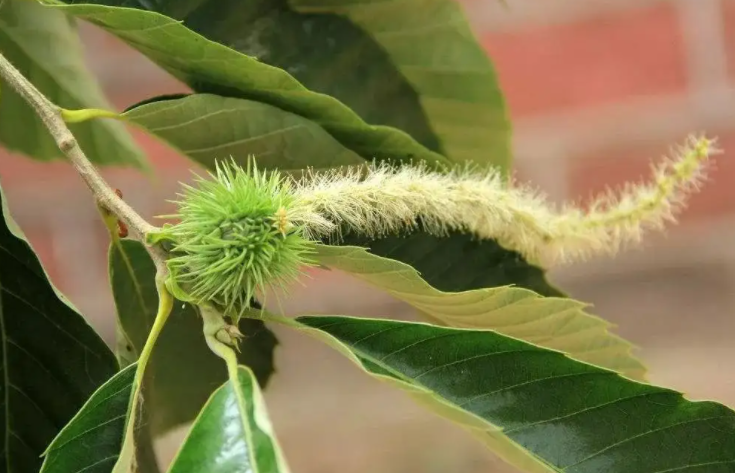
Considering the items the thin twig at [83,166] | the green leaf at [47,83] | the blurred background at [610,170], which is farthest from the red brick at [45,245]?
Answer: the thin twig at [83,166]

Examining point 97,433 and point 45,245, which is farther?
point 45,245

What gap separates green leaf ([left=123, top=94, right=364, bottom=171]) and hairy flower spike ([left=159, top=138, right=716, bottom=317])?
0.03 feet

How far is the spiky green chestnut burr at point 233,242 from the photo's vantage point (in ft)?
1.06

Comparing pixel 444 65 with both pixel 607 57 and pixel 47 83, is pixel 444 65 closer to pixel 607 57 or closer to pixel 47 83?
pixel 47 83

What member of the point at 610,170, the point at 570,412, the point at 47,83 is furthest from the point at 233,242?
the point at 610,170

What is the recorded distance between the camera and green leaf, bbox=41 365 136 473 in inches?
12.7

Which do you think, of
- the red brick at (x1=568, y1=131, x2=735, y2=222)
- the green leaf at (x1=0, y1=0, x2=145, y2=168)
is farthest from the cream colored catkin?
the red brick at (x1=568, y1=131, x2=735, y2=222)

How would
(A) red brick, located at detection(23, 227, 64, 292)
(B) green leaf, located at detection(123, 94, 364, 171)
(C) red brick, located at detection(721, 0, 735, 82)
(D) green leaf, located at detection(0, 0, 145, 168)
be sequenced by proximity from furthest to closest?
1. (A) red brick, located at detection(23, 227, 64, 292)
2. (C) red brick, located at detection(721, 0, 735, 82)
3. (D) green leaf, located at detection(0, 0, 145, 168)
4. (B) green leaf, located at detection(123, 94, 364, 171)

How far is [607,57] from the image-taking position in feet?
3.40

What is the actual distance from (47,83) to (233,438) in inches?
13.5

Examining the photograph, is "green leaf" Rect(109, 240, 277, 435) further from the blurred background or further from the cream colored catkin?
the blurred background

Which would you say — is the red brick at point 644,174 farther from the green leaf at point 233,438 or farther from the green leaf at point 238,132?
the green leaf at point 233,438

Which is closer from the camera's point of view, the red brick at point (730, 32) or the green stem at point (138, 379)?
the green stem at point (138, 379)

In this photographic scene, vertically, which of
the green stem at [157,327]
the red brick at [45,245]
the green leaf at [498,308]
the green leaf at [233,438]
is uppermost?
the red brick at [45,245]
